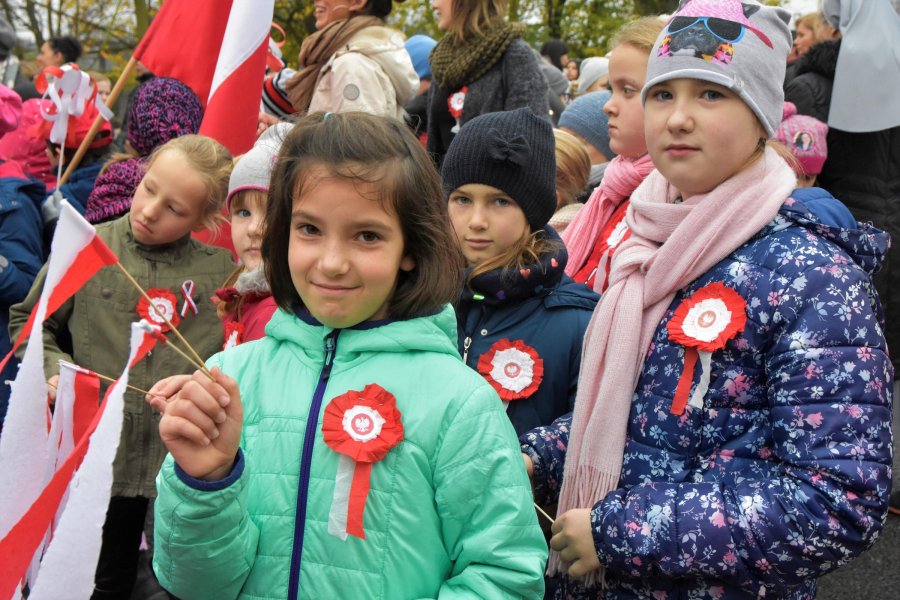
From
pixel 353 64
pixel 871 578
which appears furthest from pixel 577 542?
pixel 353 64

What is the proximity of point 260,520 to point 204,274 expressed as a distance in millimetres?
1910

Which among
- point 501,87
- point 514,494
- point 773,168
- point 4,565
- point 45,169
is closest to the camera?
point 4,565

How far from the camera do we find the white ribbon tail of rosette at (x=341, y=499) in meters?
1.65

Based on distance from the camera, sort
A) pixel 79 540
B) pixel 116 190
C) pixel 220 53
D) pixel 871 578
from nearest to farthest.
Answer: pixel 79 540, pixel 116 190, pixel 871 578, pixel 220 53

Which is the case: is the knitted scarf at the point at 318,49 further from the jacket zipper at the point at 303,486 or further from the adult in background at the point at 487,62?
the jacket zipper at the point at 303,486

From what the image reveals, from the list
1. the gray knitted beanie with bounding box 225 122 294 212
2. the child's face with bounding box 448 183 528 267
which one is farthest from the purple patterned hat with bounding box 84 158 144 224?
the child's face with bounding box 448 183 528 267

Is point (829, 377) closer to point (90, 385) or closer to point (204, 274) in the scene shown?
point (90, 385)

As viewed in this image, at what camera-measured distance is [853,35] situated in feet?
14.9

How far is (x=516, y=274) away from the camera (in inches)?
102

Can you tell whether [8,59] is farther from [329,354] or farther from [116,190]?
[329,354]

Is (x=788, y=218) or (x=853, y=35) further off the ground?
(x=853, y=35)

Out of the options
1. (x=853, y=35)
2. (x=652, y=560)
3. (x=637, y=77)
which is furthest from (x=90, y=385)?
(x=853, y=35)

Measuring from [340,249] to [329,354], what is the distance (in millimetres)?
209

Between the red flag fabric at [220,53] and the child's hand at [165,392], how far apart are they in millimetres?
2725
